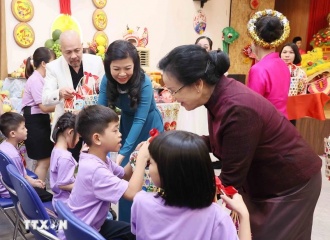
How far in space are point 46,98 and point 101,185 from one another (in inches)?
50.2

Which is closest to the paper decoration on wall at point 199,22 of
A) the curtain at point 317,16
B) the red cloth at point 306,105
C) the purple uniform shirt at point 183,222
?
the red cloth at point 306,105

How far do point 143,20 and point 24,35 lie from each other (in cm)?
191

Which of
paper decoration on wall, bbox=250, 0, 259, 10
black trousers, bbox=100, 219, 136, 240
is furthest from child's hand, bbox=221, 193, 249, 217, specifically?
paper decoration on wall, bbox=250, 0, 259, 10

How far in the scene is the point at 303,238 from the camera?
1405 mm

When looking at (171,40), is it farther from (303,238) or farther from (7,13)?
(303,238)

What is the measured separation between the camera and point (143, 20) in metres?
5.58

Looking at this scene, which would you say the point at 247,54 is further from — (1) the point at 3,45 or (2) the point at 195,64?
(2) the point at 195,64

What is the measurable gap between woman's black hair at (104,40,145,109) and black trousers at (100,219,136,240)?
64 cm

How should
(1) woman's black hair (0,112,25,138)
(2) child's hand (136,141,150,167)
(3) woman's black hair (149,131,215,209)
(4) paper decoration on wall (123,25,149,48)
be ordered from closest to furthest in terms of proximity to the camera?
(3) woman's black hair (149,131,215,209) < (2) child's hand (136,141,150,167) < (1) woman's black hair (0,112,25,138) < (4) paper decoration on wall (123,25,149,48)

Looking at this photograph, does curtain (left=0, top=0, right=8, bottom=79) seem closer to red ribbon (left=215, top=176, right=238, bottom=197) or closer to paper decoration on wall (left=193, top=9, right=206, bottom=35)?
paper decoration on wall (left=193, top=9, right=206, bottom=35)

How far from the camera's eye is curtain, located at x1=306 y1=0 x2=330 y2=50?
28.2ft

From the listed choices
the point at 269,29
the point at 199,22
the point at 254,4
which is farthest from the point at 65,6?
the point at 254,4

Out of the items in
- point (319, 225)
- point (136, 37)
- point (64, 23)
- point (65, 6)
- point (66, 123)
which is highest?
point (65, 6)

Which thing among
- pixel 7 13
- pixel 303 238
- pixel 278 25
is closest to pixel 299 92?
pixel 278 25
